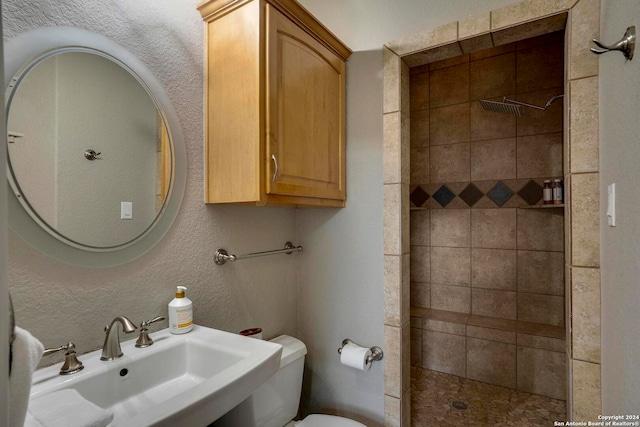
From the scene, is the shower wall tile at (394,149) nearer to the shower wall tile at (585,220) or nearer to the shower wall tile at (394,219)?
the shower wall tile at (394,219)

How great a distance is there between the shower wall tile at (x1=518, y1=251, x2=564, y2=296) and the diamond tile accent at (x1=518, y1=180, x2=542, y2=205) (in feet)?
1.35

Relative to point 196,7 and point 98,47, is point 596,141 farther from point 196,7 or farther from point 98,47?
point 98,47

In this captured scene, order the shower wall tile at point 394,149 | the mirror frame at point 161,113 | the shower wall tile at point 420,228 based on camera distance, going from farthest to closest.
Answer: the shower wall tile at point 420,228 → the shower wall tile at point 394,149 → the mirror frame at point 161,113

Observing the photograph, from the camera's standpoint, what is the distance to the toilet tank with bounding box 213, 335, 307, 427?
4.31ft

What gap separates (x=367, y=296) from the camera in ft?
5.49

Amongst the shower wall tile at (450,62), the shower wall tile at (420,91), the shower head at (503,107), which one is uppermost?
the shower wall tile at (450,62)

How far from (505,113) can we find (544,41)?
583 millimetres

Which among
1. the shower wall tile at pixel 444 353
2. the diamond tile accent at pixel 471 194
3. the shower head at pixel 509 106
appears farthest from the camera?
the diamond tile accent at pixel 471 194

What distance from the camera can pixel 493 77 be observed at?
8.96ft

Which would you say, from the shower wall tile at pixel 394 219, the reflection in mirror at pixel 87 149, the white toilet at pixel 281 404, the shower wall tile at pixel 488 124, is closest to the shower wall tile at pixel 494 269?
the shower wall tile at pixel 488 124

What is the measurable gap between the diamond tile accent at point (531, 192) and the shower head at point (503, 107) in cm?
56

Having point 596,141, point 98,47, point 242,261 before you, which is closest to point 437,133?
point 596,141

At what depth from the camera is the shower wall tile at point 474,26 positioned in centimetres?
137

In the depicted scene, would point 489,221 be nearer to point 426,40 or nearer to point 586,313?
point 586,313
